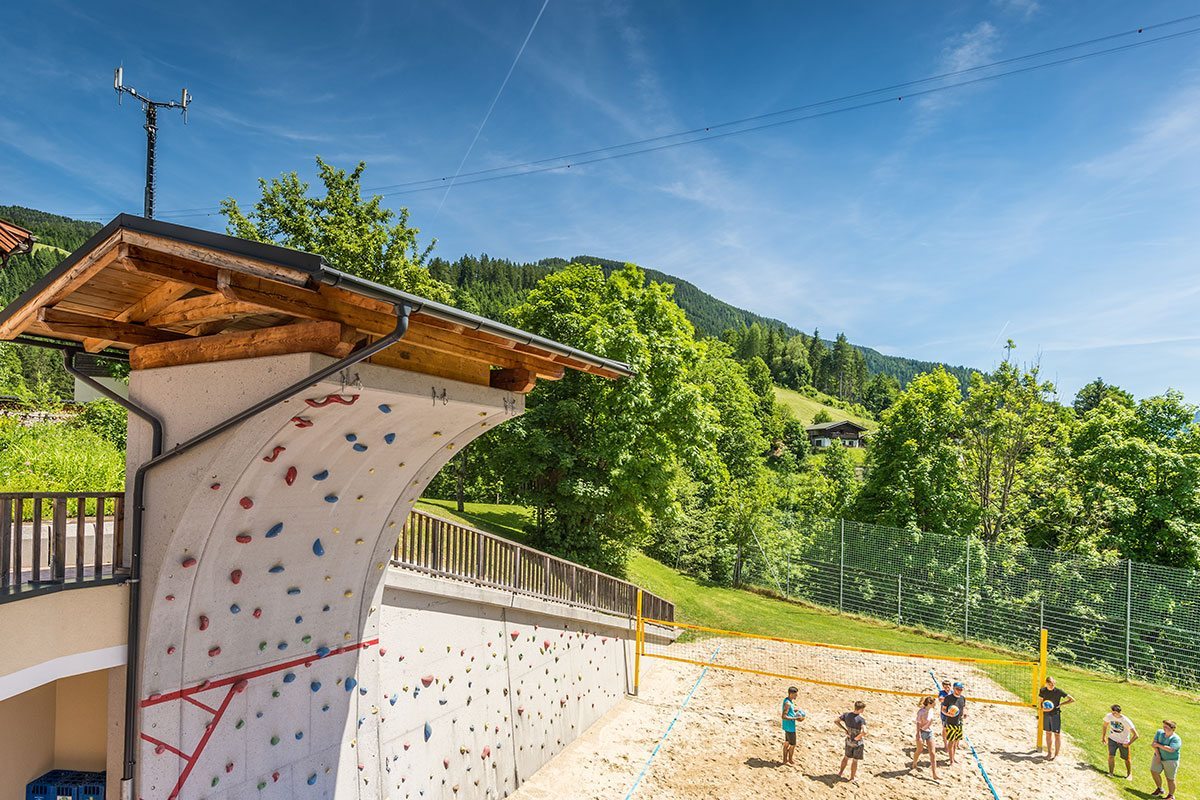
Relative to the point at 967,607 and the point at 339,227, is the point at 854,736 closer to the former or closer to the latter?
the point at 967,607

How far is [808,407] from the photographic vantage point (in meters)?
115

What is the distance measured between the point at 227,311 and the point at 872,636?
21.3 m

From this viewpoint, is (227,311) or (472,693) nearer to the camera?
(227,311)

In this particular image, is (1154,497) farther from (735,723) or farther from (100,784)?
(100,784)

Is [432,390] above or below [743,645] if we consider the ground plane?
above

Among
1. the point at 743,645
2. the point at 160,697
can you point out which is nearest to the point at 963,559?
the point at 743,645

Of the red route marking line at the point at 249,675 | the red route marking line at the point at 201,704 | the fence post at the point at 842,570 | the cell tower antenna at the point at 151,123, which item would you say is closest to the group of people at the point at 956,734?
the red route marking line at the point at 249,675

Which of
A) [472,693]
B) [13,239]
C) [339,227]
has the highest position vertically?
[339,227]

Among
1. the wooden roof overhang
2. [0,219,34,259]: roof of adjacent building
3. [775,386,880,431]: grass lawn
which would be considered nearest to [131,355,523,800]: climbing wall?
the wooden roof overhang

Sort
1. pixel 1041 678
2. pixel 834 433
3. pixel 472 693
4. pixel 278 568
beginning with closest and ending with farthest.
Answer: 1. pixel 278 568
2. pixel 472 693
3. pixel 1041 678
4. pixel 834 433

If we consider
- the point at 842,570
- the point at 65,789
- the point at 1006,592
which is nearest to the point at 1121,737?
A: the point at 1006,592

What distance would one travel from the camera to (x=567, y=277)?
23109 millimetres

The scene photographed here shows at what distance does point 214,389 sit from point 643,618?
43.2 ft

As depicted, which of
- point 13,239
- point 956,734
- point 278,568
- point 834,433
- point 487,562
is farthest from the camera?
point 834,433
